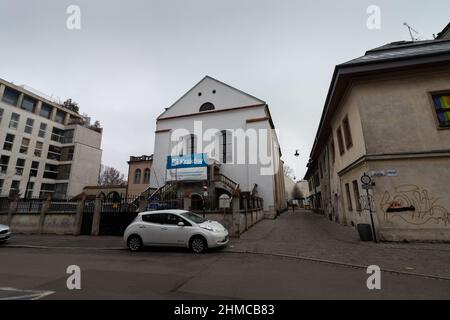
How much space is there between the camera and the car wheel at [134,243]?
8930 mm

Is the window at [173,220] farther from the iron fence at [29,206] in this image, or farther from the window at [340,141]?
the iron fence at [29,206]

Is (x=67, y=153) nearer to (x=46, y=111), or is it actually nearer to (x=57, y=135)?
(x=57, y=135)

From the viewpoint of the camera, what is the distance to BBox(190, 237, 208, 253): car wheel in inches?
321

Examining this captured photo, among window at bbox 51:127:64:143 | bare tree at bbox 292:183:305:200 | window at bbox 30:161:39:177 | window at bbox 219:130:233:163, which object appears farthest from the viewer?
bare tree at bbox 292:183:305:200

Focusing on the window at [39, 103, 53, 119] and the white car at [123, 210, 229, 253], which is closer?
the white car at [123, 210, 229, 253]

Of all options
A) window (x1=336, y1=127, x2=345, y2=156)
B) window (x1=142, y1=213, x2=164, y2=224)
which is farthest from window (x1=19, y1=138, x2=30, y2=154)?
window (x1=336, y1=127, x2=345, y2=156)

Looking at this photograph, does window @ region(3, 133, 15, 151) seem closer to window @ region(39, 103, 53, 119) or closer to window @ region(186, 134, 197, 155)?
window @ region(39, 103, 53, 119)

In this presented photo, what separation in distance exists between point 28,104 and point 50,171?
13.0 meters

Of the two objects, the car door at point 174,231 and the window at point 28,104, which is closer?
the car door at point 174,231

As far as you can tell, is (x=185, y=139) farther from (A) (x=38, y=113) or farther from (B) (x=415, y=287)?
(A) (x=38, y=113)

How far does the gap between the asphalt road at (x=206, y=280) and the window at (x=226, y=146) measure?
709 inches

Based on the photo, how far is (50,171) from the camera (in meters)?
41.5

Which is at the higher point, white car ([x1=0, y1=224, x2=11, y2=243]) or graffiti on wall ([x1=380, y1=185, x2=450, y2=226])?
graffiti on wall ([x1=380, y1=185, x2=450, y2=226])

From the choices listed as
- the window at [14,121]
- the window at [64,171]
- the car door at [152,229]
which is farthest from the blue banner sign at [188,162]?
the window at [14,121]
